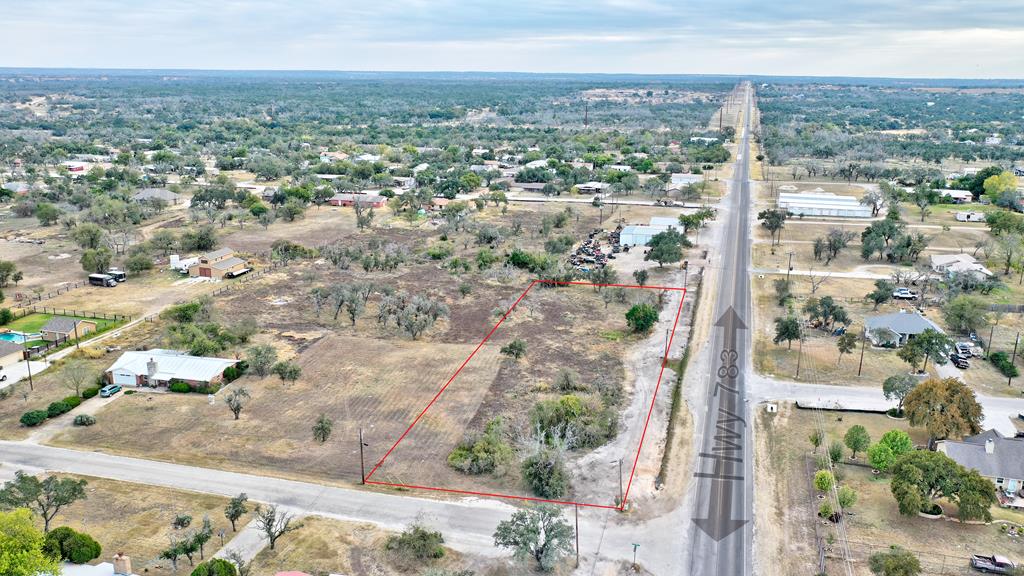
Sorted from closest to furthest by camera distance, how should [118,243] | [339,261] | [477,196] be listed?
[339,261]
[118,243]
[477,196]

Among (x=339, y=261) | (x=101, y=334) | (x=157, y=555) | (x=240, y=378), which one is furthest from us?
(x=339, y=261)

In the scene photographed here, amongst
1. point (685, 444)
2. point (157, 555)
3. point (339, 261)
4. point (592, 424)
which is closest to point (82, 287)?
point (339, 261)

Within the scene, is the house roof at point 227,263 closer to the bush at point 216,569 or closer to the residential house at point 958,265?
the bush at point 216,569

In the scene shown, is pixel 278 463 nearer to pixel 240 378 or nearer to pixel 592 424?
pixel 240 378

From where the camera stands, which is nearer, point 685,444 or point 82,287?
point 685,444

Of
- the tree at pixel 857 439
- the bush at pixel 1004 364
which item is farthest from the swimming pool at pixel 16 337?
the bush at pixel 1004 364
